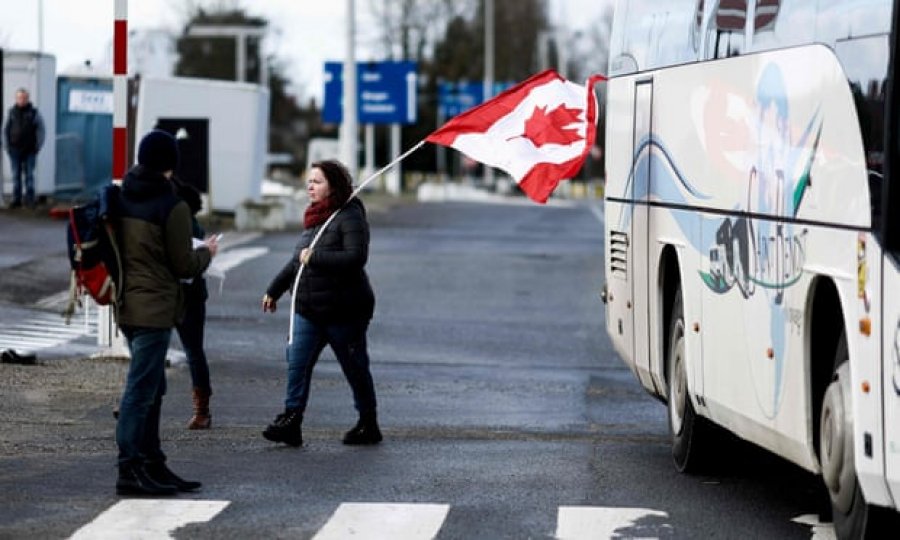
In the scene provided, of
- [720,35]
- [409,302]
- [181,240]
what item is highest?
[720,35]

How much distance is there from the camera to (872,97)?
27.6 feet

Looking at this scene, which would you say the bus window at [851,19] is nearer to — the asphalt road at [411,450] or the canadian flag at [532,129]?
the asphalt road at [411,450]

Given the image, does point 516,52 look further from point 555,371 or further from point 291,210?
point 555,371

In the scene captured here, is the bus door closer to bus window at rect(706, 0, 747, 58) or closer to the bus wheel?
the bus wheel

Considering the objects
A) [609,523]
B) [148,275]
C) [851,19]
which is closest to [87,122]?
[148,275]

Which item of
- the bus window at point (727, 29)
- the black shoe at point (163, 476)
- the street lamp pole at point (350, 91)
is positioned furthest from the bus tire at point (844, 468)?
the street lamp pole at point (350, 91)

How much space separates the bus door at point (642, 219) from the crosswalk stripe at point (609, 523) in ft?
8.68

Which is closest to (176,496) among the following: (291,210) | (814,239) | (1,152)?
(814,239)

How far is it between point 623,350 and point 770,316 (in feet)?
13.7

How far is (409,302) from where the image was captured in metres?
26.5

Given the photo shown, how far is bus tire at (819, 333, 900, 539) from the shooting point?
347 inches

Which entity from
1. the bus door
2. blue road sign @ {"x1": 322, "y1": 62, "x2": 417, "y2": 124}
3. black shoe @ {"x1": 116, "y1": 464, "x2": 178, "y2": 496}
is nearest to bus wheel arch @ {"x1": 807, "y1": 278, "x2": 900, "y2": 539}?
black shoe @ {"x1": 116, "y1": 464, "x2": 178, "y2": 496}

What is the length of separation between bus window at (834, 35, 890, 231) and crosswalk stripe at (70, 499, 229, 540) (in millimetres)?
3331

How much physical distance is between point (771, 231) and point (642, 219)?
11.0 feet
